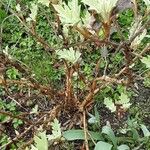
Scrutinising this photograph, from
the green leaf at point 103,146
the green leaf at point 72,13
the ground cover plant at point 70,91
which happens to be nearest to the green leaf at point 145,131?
the ground cover plant at point 70,91

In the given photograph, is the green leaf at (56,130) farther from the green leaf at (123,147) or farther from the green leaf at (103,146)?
the green leaf at (123,147)

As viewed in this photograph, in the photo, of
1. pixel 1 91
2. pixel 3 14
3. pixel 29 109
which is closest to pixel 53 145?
pixel 29 109

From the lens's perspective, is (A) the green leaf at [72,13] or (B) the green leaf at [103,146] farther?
(B) the green leaf at [103,146]

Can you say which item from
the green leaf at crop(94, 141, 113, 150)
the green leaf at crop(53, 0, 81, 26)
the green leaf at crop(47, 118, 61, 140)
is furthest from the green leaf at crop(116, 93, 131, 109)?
the green leaf at crop(53, 0, 81, 26)

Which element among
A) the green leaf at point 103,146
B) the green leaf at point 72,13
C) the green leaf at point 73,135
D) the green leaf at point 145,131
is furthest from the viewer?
the green leaf at point 145,131

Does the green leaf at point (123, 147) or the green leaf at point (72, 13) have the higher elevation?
the green leaf at point (72, 13)

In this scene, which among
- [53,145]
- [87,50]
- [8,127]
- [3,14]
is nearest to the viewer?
[53,145]

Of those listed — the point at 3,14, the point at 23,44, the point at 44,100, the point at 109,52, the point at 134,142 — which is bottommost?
the point at 134,142

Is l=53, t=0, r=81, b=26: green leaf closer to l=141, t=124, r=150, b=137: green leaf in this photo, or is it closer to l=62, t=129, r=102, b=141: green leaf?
l=62, t=129, r=102, b=141: green leaf

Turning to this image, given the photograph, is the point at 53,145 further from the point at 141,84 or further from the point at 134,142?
the point at 141,84
